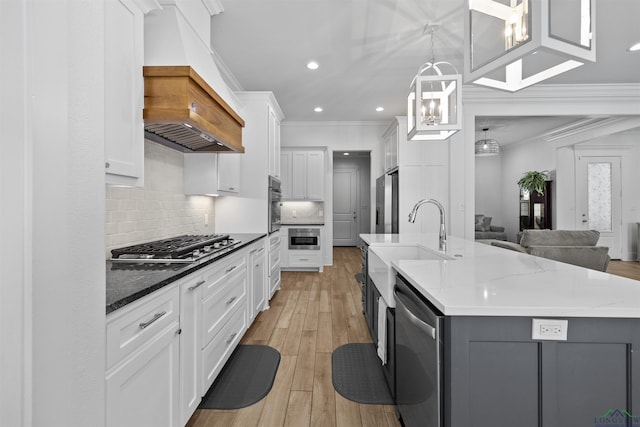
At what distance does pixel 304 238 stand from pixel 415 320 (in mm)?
4450

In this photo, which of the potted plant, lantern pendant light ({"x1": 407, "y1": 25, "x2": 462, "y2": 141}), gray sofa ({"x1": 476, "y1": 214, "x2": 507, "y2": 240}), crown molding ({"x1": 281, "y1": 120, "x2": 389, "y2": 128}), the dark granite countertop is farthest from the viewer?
gray sofa ({"x1": 476, "y1": 214, "x2": 507, "y2": 240})

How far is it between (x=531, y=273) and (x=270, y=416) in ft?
5.30

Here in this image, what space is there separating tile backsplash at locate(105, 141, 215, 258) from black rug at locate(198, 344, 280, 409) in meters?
1.12

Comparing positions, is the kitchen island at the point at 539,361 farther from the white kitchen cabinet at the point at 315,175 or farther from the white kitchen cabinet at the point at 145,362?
the white kitchen cabinet at the point at 315,175

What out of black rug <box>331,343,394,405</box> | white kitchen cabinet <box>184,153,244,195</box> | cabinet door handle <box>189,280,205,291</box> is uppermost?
white kitchen cabinet <box>184,153,244,195</box>

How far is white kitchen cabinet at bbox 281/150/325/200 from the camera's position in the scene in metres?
5.85

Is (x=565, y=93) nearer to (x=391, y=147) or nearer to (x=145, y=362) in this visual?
(x=391, y=147)

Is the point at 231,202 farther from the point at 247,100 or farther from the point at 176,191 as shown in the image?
the point at 247,100

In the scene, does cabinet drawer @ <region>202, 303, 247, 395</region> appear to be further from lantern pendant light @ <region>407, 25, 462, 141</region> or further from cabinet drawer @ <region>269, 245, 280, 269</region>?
lantern pendant light @ <region>407, 25, 462, 141</region>

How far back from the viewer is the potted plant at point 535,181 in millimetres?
7086

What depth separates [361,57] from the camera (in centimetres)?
342

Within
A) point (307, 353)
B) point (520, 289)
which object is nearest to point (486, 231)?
point (307, 353)

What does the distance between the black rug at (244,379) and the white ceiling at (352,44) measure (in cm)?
291

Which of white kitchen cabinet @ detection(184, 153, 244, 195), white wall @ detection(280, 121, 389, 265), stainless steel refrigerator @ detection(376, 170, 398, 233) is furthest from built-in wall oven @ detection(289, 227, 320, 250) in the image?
white kitchen cabinet @ detection(184, 153, 244, 195)
